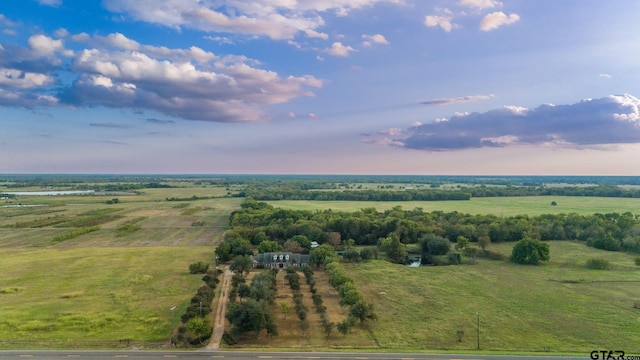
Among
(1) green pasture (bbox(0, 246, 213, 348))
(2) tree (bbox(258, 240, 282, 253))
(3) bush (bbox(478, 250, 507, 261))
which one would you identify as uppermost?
(2) tree (bbox(258, 240, 282, 253))

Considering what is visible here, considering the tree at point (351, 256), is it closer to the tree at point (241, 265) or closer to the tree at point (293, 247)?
the tree at point (293, 247)

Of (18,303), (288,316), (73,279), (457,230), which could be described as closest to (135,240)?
(73,279)

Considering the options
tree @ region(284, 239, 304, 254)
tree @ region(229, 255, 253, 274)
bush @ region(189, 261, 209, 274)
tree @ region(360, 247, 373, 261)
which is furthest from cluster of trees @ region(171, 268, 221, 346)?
tree @ region(360, 247, 373, 261)

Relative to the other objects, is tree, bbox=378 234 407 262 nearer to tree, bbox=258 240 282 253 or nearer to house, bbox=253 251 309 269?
house, bbox=253 251 309 269

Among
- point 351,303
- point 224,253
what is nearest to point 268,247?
point 224,253

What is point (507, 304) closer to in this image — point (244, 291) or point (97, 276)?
point (244, 291)

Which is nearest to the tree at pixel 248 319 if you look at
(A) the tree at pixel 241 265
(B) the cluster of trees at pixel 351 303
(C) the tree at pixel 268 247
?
(B) the cluster of trees at pixel 351 303
